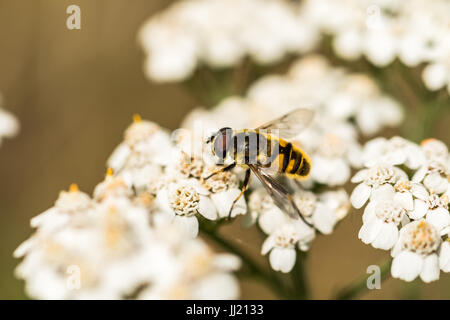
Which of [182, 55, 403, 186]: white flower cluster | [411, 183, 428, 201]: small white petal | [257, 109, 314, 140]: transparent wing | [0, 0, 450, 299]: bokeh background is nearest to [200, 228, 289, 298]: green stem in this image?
[257, 109, 314, 140]: transparent wing

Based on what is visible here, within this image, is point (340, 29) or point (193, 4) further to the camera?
point (193, 4)

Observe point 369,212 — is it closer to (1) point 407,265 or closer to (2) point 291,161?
(1) point 407,265

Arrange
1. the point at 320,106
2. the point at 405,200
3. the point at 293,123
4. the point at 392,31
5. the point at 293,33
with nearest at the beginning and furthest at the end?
the point at 405,200 → the point at 293,123 → the point at 392,31 → the point at 320,106 → the point at 293,33

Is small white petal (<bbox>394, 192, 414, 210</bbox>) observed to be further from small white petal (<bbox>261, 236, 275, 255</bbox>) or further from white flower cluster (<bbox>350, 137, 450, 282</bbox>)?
small white petal (<bbox>261, 236, 275, 255</bbox>)

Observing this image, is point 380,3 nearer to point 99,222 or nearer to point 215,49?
point 215,49

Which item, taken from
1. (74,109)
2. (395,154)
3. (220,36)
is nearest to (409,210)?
(395,154)

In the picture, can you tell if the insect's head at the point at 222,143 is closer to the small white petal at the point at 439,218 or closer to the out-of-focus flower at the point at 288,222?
the out-of-focus flower at the point at 288,222
